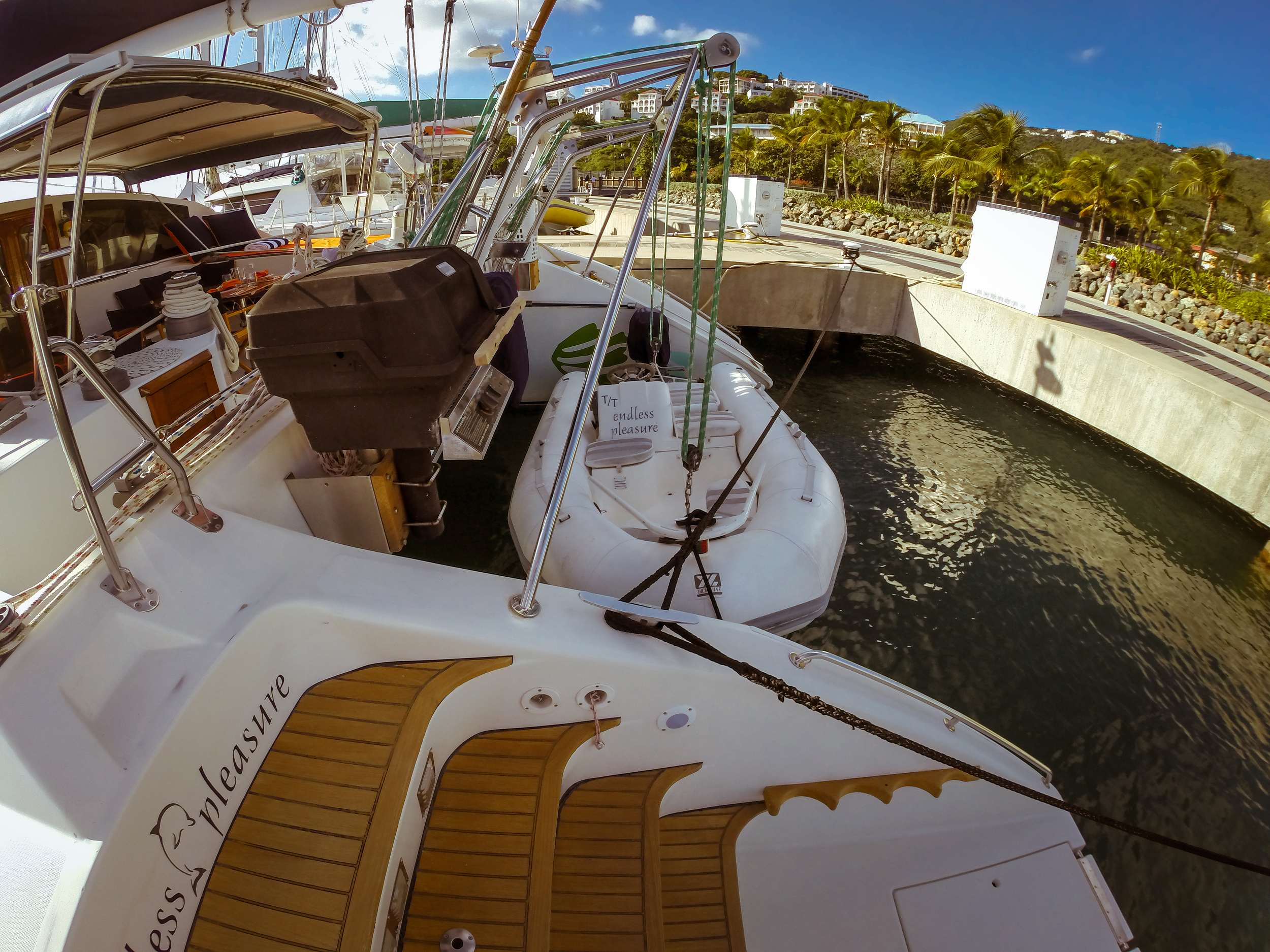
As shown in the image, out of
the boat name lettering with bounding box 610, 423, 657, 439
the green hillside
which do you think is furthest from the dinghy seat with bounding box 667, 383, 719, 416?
the green hillside

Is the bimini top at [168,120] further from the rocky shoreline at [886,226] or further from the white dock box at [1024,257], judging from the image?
the rocky shoreline at [886,226]

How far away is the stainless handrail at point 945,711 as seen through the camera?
6.89 ft

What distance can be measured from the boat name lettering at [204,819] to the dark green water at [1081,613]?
293 centimetres

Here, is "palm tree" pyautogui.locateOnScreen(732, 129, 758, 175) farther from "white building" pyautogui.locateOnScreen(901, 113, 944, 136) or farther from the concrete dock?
the concrete dock

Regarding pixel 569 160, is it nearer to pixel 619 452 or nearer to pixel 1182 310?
pixel 619 452

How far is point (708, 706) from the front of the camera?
195 centimetres

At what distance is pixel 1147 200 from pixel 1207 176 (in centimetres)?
210

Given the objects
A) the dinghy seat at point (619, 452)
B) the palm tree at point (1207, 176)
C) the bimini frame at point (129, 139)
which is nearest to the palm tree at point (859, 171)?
the palm tree at point (1207, 176)

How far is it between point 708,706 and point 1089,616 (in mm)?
3712

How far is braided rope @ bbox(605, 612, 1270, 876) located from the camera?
1780 millimetres

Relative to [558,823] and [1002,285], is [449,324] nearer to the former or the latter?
[558,823]

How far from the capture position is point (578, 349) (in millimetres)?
6570

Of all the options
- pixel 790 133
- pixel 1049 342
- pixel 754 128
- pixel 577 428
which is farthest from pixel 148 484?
pixel 754 128

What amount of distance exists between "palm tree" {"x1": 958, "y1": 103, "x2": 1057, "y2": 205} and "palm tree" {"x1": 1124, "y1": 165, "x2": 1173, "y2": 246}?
3.98 m
